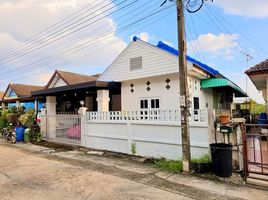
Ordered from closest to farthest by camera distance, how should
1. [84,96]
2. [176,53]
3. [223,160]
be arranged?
[223,160], [176,53], [84,96]

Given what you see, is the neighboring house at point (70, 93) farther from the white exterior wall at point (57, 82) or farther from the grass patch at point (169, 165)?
the grass patch at point (169, 165)

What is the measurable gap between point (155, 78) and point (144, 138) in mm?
4026

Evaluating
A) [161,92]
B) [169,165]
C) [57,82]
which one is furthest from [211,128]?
[57,82]

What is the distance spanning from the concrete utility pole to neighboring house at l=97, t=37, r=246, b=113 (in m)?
3.53

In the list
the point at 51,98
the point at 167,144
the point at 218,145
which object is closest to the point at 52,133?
the point at 51,98

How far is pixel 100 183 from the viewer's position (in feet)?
19.9

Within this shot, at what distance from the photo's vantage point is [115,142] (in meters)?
10.2

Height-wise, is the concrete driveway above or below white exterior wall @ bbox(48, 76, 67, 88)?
below

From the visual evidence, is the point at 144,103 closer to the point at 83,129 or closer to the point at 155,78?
the point at 155,78

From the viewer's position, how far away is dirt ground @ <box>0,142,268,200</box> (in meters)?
5.20

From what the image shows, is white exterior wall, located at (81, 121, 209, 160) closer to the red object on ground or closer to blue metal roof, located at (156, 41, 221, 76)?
the red object on ground

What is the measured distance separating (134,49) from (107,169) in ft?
23.4

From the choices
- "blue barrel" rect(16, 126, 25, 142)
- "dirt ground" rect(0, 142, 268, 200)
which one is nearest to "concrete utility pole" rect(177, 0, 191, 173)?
"dirt ground" rect(0, 142, 268, 200)

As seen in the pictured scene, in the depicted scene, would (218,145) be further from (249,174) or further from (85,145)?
(85,145)
